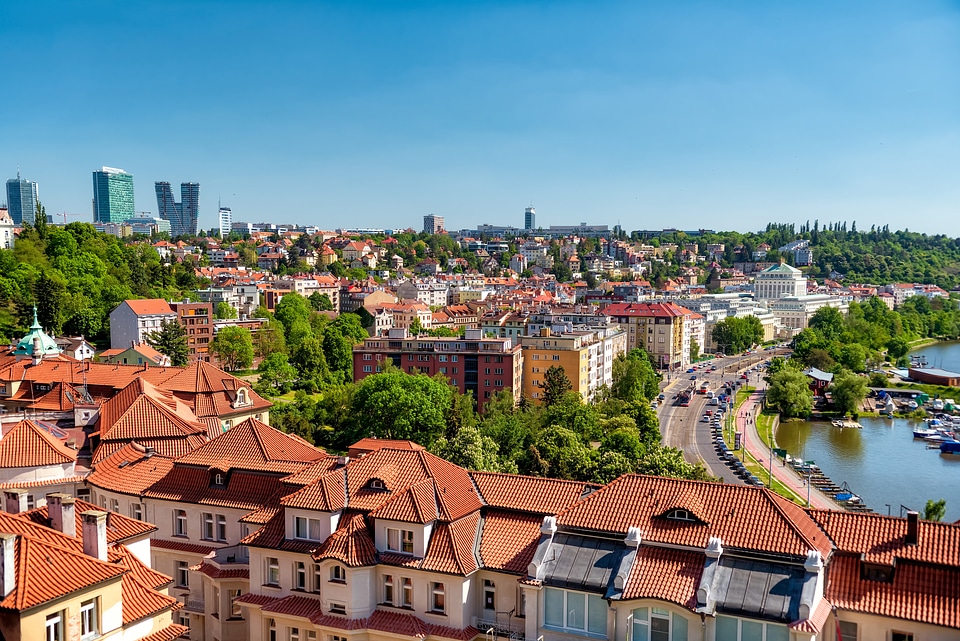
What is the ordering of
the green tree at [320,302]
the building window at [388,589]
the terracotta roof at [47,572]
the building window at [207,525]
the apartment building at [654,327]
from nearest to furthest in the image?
the terracotta roof at [47,572] → the building window at [388,589] → the building window at [207,525] → the apartment building at [654,327] → the green tree at [320,302]

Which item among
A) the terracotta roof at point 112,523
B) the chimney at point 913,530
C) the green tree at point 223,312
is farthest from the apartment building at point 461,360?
the chimney at point 913,530

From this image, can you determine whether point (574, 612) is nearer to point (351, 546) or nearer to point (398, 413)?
point (351, 546)

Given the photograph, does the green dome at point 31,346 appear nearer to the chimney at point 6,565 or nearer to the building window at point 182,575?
the building window at point 182,575

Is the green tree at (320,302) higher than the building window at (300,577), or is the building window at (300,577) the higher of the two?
the building window at (300,577)

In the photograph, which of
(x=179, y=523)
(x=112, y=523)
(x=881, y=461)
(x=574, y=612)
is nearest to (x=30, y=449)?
(x=179, y=523)

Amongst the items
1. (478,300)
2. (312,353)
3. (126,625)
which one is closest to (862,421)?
(312,353)

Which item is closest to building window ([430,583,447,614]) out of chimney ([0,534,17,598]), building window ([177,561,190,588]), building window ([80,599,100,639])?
building window ([80,599,100,639])

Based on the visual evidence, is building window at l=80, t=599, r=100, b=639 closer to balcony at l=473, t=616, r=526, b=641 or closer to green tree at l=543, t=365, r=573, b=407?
balcony at l=473, t=616, r=526, b=641
